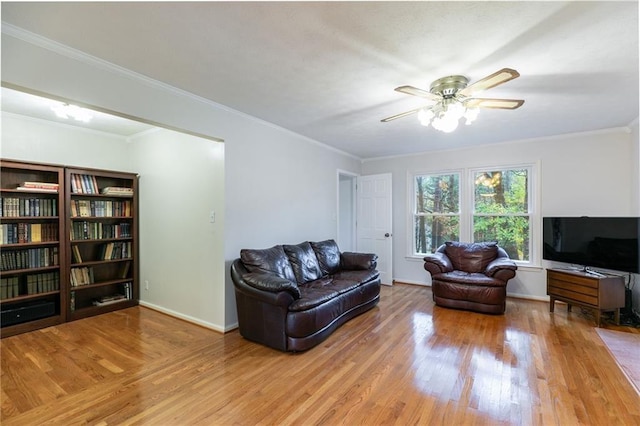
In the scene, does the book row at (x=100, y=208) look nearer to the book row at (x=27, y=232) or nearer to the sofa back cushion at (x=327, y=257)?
the book row at (x=27, y=232)

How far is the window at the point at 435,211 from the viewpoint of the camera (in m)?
5.16

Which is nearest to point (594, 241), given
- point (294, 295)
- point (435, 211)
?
point (435, 211)

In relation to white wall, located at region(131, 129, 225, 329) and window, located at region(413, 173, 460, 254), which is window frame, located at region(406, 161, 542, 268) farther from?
white wall, located at region(131, 129, 225, 329)

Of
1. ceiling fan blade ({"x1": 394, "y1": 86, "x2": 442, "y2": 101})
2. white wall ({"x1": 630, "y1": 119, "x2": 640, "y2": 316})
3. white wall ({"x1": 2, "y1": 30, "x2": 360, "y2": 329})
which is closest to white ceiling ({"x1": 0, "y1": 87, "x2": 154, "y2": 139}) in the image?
white wall ({"x1": 2, "y1": 30, "x2": 360, "y2": 329})

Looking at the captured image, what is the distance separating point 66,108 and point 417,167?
504cm

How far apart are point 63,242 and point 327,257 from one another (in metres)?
3.33

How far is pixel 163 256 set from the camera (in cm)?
401

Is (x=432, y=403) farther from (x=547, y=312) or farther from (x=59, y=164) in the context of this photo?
(x=59, y=164)

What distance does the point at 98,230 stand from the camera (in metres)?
4.05

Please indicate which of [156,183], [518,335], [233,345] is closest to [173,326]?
[233,345]

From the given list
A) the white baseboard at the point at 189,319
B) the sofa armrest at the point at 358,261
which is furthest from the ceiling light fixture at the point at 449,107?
the white baseboard at the point at 189,319

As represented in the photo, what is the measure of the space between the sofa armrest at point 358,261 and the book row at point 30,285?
12.1 feet

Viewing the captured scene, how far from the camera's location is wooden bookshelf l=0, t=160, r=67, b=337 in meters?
3.25

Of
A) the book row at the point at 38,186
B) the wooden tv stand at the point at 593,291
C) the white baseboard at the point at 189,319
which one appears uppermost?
the book row at the point at 38,186
